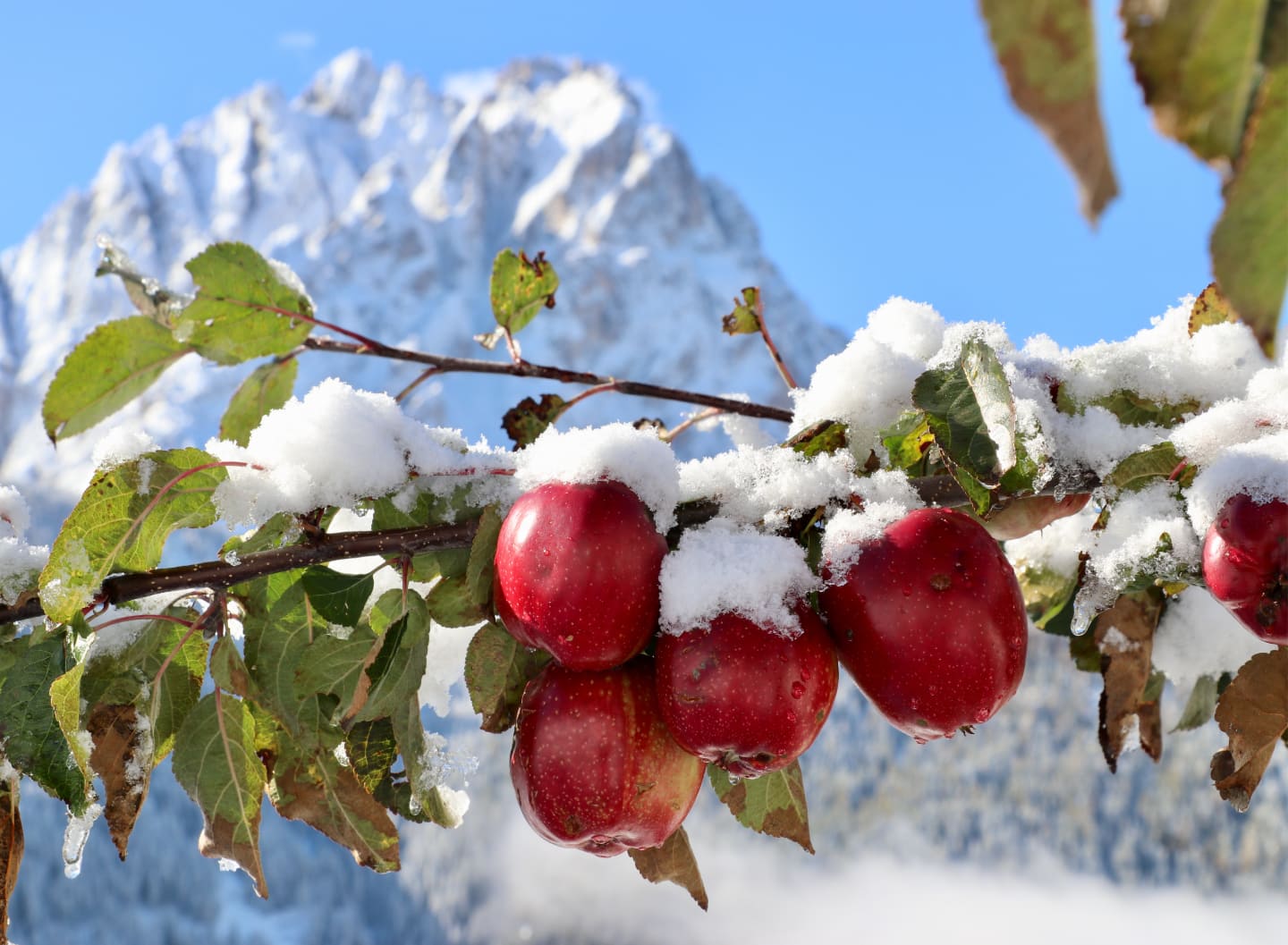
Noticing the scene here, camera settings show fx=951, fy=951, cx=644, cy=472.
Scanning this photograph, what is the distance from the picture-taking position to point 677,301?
36.0 metres

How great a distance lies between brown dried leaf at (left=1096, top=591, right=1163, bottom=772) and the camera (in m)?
0.56

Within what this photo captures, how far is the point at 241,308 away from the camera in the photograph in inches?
22.9

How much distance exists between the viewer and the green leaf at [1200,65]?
0.12 m

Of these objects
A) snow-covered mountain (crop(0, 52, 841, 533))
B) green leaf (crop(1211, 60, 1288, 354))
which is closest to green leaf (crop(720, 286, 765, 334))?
green leaf (crop(1211, 60, 1288, 354))

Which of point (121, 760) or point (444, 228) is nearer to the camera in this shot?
point (121, 760)

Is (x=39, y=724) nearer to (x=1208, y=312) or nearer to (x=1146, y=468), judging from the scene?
(x=1146, y=468)

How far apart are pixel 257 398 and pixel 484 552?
0.26m

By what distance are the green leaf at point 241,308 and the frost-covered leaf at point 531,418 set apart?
146 millimetres

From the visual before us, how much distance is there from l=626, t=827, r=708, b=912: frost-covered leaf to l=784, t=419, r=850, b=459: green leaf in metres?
0.22

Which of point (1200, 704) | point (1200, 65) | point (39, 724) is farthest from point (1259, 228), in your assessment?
point (1200, 704)

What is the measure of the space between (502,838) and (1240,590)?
99.9ft

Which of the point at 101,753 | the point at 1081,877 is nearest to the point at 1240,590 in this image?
the point at 101,753

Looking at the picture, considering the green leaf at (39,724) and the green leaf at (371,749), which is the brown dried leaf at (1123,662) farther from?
the green leaf at (39,724)

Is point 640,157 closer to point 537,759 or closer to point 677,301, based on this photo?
point 677,301
